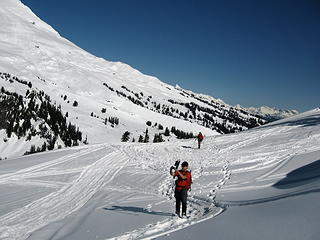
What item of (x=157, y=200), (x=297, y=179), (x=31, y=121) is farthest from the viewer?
(x=31, y=121)

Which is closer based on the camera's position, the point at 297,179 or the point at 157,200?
the point at 297,179

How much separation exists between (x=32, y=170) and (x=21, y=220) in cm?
1091

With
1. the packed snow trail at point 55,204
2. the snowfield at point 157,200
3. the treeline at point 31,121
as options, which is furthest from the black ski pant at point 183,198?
the treeline at point 31,121

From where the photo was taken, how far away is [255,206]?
9156 mm

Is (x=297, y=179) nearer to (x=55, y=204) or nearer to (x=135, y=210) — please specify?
(x=135, y=210)

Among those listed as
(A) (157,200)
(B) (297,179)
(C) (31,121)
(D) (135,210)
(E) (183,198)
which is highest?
(C) (31,121)

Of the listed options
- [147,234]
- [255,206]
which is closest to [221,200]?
[255,206]

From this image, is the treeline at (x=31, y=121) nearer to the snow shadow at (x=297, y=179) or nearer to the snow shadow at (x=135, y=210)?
the snow shadow at (x=135, y=210)

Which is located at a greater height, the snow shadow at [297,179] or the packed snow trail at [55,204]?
the snow shadow at [297,179]

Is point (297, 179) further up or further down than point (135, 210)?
further up

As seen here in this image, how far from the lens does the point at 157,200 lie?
12.3m

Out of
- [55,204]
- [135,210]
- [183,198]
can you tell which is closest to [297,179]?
[183,198]

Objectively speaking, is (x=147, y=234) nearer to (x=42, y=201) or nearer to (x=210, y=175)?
(x=42, y=201)

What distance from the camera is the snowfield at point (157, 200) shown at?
24.8 feet
